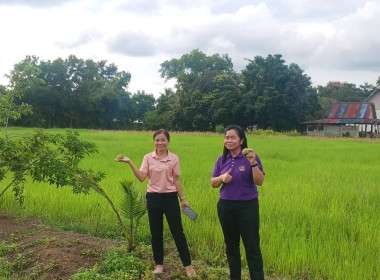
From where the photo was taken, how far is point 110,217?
5.16 meters

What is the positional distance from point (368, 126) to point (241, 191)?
40220 millimetres

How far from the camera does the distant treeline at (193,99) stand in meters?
35.9

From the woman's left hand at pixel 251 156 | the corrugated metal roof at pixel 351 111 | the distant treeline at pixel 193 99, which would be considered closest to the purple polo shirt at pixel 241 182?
the woman's left hand at pixel 251 156

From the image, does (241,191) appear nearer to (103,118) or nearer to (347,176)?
(347,176)

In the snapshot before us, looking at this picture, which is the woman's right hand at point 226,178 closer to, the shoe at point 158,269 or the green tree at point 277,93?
the shoe at point 158,269

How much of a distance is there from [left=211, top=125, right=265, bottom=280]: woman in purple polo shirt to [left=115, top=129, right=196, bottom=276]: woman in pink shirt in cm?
47

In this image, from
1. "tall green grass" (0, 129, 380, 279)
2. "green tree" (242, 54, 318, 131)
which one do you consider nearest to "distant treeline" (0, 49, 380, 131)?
"green tree" (242, 54, 318, 131)

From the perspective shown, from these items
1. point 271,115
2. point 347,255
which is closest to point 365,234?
A: point 347,255

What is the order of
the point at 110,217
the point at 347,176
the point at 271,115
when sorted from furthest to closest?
the point at 271,115
the point at 347,176
the point at 110,217

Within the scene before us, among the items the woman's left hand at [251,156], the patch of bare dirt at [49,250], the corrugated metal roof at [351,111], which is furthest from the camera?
the corrugated metal roof at [351,111]

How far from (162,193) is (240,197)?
0.75 m

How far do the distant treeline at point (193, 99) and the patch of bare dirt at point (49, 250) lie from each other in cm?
2852

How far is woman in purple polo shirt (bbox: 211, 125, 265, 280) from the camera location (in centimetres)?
289

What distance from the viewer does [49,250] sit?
3660mm
